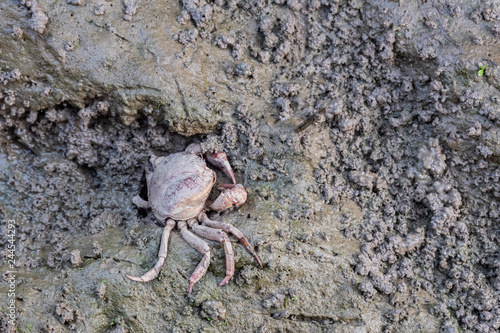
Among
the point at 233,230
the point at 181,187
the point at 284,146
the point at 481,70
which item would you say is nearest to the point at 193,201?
the point at 181,187

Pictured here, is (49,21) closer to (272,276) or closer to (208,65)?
(208,65)

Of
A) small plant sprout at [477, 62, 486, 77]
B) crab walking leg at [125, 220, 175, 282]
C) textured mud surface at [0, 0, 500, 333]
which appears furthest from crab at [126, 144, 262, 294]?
small plant sprout at [477, 62, 486, 77]

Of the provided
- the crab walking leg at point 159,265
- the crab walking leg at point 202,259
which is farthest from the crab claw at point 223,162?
the crab walking leg at point 159,265

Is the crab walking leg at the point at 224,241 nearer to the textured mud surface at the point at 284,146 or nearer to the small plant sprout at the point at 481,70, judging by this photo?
the textured mud surface at the point at 284,146

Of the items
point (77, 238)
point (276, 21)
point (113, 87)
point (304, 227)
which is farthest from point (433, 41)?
point (77, 238)

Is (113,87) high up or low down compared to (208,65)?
down

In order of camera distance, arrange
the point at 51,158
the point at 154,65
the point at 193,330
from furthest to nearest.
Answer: the point at 51,158 → the point at 154,65 → the point at 193,330

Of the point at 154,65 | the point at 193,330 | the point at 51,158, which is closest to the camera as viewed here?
the point at 193,330
